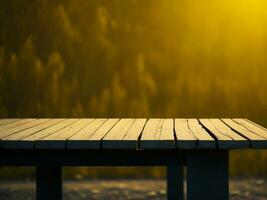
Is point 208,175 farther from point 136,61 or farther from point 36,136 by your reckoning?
point 136,61

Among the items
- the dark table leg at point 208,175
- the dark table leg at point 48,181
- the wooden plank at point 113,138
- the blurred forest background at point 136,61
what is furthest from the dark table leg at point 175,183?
the blurred forest background at point 136,61

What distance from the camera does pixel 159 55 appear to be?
6.82 m

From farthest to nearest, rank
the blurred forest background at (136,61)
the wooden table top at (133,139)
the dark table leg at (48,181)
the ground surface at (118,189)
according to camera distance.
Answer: the blurred forest background at (136,61) → the ground surface at (118,189) → the dark table leg at (48,181) → the wooden table top at (133,139)

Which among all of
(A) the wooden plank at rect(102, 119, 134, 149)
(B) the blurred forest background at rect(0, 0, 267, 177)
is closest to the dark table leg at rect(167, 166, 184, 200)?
(A) the wooden plank at rect(102, 119, 134, 149)

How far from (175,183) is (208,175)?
1.55 metres

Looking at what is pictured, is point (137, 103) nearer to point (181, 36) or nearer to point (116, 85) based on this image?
point (116, 85)

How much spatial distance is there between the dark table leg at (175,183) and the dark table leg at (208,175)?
1493mm

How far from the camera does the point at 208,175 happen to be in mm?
2826

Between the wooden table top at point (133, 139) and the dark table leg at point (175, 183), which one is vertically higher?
the wooden table top at point (133, 139)

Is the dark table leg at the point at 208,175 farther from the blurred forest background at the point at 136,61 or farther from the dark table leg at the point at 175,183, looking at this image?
the blurred forest background at the point at 136,61

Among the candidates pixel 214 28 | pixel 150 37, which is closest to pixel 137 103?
pixel 150 37

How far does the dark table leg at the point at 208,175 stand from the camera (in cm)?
282

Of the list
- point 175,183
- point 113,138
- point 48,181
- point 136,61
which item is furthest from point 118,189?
point 113,138

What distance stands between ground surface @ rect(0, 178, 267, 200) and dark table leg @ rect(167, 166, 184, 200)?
61.0 inches
